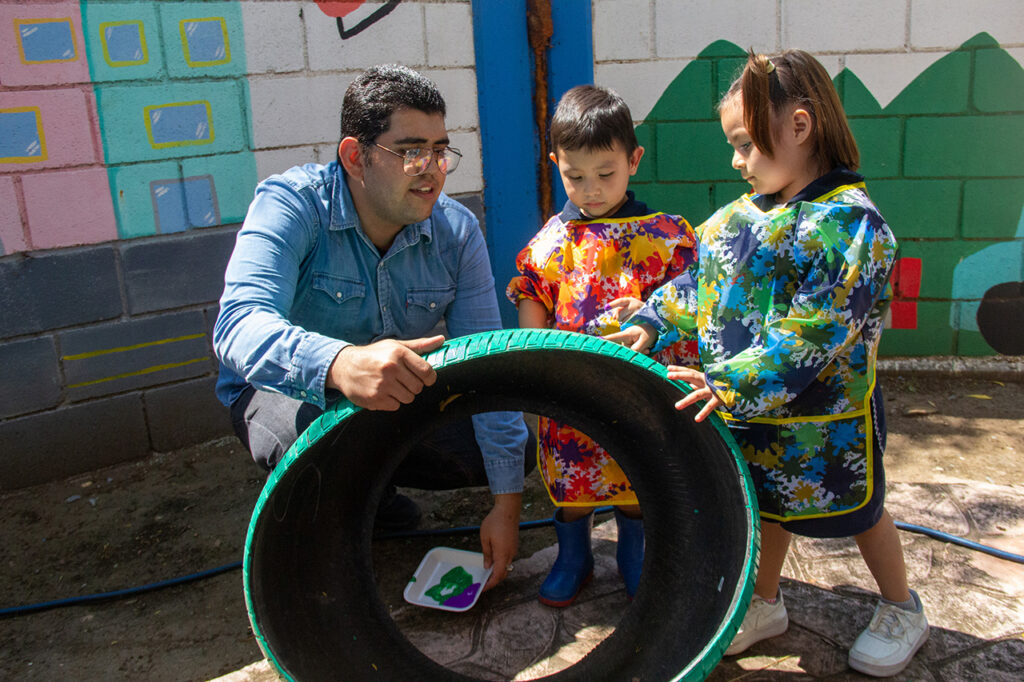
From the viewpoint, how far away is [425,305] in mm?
2609

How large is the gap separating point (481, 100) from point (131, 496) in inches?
95.4

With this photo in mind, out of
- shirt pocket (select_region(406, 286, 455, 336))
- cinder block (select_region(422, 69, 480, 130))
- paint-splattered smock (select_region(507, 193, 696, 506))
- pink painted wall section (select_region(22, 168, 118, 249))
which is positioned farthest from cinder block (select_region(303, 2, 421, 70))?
paint-splattered smock (select_region(507, 193, 696, 506))

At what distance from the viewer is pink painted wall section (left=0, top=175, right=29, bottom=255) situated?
3.19 m

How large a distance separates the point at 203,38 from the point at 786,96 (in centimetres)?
260

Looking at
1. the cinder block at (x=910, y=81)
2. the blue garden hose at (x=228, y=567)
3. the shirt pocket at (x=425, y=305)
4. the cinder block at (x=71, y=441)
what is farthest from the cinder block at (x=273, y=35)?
the cinder block at (x=910, y=81)

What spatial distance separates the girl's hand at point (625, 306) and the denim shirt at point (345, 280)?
0.51 meters

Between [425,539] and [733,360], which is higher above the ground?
[733,360]

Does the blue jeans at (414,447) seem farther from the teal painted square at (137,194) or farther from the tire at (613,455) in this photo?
the teal painted square at (137,194)

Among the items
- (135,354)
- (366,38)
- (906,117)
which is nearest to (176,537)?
(135,354)

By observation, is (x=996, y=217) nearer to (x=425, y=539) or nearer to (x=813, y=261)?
(x=813, y=261)

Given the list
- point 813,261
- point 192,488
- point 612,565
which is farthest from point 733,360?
point 192,488

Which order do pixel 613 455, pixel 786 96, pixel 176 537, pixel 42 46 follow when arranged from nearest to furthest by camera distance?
1. pixel 786 96
2. pixel 613 455
3. pixel 176 537
4. pixel 42 46

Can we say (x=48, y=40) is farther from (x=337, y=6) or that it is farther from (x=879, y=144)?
(x=879, y=144)

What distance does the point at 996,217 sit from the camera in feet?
13.3
